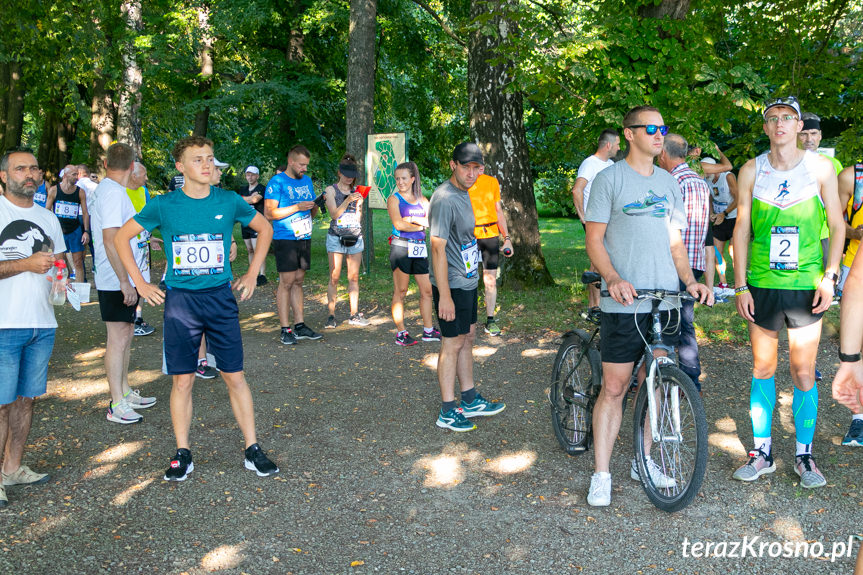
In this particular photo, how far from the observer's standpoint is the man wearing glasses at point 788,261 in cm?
474

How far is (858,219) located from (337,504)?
4525mm

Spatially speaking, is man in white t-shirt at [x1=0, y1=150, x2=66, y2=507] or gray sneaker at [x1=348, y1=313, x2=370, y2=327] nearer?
man in white t-shirt at [x1=0, y1=150, x2=66, y2=507]

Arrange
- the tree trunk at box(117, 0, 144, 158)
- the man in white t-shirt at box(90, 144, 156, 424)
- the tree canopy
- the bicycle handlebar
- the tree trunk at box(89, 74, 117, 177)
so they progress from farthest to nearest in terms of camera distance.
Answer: the tree trunk at box(89, 74, 117, 177) → the tree trunk at box(117, 0, 144, 158) → the tree canopy → the man in white t-shirt at box(90, 144, 156, 424) → the bicycle handlebar

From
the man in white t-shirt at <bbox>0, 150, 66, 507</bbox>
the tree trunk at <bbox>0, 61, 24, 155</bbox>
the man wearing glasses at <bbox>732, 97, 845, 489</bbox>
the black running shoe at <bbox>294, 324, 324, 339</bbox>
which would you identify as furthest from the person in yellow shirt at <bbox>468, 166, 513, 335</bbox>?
the tree trunk at <bbox>0, 61, 24, 155</bbox>

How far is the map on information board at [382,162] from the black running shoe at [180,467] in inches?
364

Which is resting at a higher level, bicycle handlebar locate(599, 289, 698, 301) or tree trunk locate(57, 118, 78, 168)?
tree trunk locate(57, 118, 78, 168)

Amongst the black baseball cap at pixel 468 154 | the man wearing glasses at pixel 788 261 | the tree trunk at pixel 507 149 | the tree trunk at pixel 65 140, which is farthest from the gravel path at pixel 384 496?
the tree trunk at pixel 65 140

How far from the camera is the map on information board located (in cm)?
1376

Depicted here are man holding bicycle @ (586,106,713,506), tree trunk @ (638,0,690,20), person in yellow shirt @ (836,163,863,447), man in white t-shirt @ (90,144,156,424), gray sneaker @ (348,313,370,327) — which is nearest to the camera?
man holding bicycle @ (586,106,713,506)

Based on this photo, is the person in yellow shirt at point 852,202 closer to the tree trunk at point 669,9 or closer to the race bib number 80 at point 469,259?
the race bib number 80 at point 469,259

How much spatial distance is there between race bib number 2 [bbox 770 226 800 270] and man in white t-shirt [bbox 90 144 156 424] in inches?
186

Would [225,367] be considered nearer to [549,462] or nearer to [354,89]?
[549,462]

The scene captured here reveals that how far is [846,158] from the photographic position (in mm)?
11352

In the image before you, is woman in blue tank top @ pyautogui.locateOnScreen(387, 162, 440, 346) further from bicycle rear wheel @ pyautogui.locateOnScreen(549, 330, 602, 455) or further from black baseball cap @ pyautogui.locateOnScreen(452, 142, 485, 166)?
bicycle rear wheel @ pyautogui.locateOnScreen(549, 330, 602, 455)
